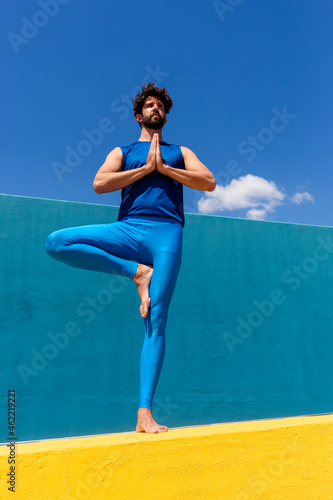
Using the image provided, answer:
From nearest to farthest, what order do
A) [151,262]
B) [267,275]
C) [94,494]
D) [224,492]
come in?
[94,494] < [224,492] < [151,262] < [267,275]

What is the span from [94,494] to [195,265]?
14.2ft

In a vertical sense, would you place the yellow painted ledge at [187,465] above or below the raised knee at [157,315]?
below

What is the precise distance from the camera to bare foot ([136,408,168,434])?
163 cm

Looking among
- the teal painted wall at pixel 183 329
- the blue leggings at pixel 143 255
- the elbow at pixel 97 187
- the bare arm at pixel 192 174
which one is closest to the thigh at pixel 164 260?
the blue leggings at pixel 143 255

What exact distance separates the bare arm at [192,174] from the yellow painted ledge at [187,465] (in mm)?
1167

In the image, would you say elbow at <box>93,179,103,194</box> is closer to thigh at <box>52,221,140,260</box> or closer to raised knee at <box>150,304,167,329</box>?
thigh at <box>52,221,140,260</box>

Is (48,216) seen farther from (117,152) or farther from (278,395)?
(278,395)

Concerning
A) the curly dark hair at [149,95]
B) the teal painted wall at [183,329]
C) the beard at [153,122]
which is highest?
the curly dark hair at [149,95]

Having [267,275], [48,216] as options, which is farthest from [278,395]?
[48,216]

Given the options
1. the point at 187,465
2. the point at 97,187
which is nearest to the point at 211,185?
the point at 97,187

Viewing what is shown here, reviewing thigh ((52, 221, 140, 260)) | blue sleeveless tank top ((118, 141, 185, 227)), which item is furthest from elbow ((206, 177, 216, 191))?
thigh ((52, 221, 140, 260))

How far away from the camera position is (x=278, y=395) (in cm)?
554

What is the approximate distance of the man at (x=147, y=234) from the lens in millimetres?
1795

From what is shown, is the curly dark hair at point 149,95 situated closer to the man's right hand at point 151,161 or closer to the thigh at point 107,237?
the man's right hand at point 151,161
